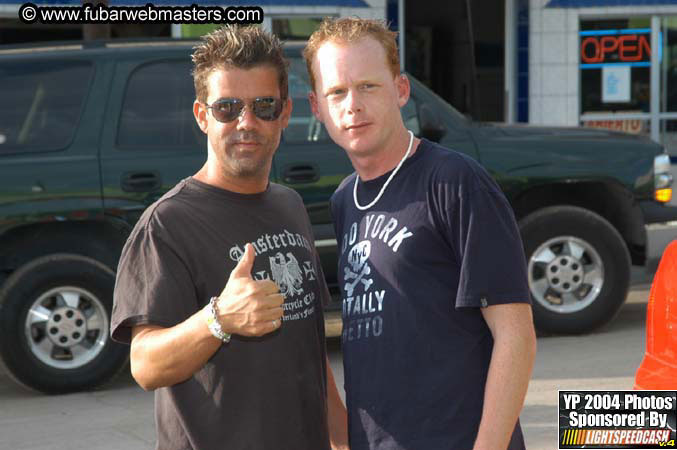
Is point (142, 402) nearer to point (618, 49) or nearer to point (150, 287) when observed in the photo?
point (150, 287)

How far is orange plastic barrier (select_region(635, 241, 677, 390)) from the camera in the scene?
4.45m

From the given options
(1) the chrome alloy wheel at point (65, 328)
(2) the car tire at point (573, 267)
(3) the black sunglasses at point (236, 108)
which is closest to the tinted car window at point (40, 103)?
(1) the chrome alloy wheel at point (65, 328)

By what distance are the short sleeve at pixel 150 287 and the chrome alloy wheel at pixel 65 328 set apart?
4.29 metres

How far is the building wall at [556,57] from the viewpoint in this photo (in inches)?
657

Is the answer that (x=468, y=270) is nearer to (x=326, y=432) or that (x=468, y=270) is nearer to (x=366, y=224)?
(x=366, y=224)

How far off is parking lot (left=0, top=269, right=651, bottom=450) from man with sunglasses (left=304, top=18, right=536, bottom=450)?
302 centimetres

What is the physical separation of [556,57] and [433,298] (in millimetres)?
14707

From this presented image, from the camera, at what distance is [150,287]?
2660mm

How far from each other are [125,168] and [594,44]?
11.3 m

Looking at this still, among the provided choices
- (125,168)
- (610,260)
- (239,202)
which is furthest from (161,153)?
(239,202)

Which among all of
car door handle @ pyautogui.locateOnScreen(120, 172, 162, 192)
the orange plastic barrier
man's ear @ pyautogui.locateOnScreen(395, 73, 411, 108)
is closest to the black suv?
car door handle @ pyautogui.locateOnScreen(120, 172, 162, 192)

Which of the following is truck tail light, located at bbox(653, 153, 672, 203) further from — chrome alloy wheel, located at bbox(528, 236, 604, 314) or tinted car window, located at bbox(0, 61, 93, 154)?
tinted car window, located at bbox(0, 61, 93, 154)

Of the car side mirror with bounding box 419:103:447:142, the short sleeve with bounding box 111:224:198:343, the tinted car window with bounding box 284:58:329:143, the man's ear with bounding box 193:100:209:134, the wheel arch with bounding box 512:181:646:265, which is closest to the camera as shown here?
the short sleeve with bounding box 111:224:198:343

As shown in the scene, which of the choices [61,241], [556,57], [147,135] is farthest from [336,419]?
[556,57]
